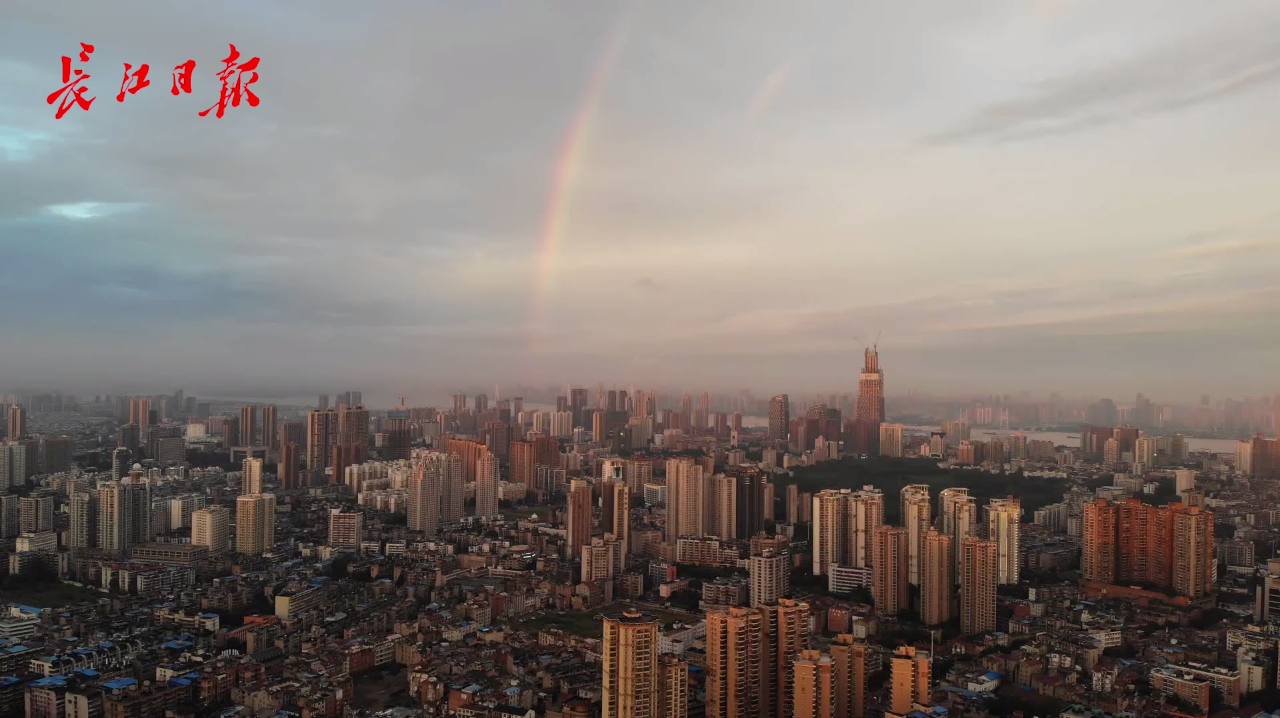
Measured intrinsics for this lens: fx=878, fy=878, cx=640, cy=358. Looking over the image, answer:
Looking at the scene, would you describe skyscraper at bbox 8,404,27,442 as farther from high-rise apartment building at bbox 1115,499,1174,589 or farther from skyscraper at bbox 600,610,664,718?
high-rise apartment building at bbox 1115,499,1174,589

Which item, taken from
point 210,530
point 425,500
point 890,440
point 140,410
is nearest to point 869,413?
point 890,440

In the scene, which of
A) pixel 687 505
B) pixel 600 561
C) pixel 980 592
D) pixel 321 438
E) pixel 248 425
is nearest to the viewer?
pixel 980 592

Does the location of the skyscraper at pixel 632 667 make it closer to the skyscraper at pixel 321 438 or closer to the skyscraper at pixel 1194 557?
the skyscraper at pixel 1194 557

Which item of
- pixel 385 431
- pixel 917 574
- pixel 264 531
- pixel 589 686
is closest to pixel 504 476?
pixel 385 431

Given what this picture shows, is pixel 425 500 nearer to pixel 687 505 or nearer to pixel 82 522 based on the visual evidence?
pixel 687 505

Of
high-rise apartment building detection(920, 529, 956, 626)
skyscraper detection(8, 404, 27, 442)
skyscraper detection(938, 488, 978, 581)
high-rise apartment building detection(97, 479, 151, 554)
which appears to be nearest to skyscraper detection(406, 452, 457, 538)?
high-rise apartment building detection(97, 479, 151, 554)

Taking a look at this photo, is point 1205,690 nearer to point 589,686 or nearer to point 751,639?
point 751,639

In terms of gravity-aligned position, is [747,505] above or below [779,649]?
below
